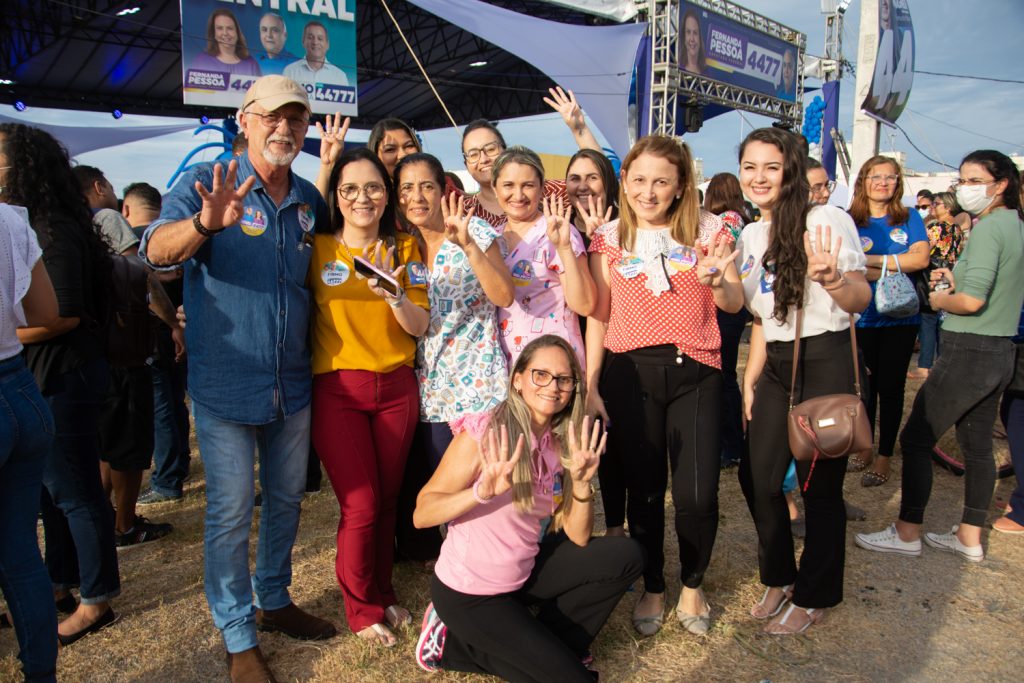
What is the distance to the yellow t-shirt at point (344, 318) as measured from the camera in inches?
97.8

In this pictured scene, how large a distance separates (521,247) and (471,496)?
1.08 metres

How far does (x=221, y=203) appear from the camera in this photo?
6.58ft

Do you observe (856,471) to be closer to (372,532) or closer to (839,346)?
(839,346)

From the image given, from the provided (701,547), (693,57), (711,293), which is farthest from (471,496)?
(693,57)

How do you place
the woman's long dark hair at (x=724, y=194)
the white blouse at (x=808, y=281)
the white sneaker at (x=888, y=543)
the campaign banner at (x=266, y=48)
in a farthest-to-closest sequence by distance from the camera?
the campaign banner at (x=266, y=48) < the woman's long dark hair at (x=724, y=194) < the white sneaker at (x=888, y=543) < the white blouse at (x=808, y=281)

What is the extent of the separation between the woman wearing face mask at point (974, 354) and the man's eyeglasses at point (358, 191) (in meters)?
2.73

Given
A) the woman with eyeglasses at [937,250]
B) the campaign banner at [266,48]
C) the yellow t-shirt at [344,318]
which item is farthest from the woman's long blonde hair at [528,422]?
the campaign banner at [266,48]

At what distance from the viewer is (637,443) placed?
2.64 m

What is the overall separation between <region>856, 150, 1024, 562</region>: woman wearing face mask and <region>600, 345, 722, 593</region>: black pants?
1450 mm

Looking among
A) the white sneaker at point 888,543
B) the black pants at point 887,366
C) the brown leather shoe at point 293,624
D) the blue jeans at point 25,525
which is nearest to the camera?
the blue jeans at point 25,525

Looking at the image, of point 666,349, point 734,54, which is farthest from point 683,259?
point 734,54

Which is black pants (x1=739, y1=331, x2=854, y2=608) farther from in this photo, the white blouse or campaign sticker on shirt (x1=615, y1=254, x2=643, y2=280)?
campaign sticker on shirt (x1=615, y1=254, x2=643, y2=280)

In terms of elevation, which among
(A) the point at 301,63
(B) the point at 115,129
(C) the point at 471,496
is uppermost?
(A) the point at 301,63

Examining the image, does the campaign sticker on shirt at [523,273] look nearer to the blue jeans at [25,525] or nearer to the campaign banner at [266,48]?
the blue jeans at [25,525]
